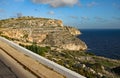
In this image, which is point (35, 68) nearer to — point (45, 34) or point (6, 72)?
point (6, 72)

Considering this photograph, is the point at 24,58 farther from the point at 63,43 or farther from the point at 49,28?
the point at 49,28

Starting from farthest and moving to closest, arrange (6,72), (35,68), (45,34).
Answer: (45,34), (35,68), (6,72)

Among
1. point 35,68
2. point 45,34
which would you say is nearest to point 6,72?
point 35,68

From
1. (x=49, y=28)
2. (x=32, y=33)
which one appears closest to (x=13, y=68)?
(x=32, y=33)

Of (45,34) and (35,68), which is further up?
(35,68)

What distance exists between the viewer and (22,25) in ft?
486

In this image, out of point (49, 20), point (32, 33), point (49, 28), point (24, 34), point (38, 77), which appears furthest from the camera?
point (49, 20)

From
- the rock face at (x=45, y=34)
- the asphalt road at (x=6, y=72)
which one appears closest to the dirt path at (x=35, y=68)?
the asphalt road at (x=6, y=72)

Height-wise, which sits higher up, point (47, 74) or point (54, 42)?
point (47, 74)

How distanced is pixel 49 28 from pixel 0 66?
147506 millimetres

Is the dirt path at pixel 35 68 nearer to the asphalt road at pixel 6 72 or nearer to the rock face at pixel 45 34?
the asphalt road at pixel 6 72

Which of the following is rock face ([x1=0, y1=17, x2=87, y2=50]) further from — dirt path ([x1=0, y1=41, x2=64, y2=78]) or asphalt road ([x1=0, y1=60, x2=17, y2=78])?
asphalt road ([x1=0, y1=60, x2=17, y2=78])

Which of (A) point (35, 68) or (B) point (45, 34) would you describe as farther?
(B) point (45, 34)

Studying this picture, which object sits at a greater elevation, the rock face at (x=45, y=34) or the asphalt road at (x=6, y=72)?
the asphalt road at (x=6, y=72)
